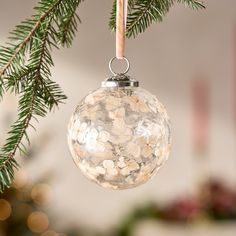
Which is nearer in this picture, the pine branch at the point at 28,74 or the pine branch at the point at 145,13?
the pine branch at the point at 28,74

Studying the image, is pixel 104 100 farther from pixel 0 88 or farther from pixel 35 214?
pixel 35 214

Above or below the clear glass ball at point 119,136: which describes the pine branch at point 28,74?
above

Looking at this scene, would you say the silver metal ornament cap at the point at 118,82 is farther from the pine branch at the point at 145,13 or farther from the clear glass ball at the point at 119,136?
the pine branch at the point at 145,13

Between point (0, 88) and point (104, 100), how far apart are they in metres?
0.10

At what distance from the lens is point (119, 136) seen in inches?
22.1

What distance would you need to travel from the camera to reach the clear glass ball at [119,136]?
0.56 m

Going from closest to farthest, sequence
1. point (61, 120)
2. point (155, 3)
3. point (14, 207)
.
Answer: point (155, 3)
point (14, 207)
point (61, 120)

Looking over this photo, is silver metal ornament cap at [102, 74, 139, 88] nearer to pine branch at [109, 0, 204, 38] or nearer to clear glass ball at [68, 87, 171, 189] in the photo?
clear glass ball at [68, 87, 171, 189]

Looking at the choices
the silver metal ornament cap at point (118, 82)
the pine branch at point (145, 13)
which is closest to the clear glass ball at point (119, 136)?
the silver metal ornament cap at point (118, 82)

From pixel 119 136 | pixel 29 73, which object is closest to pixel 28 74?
pixel 29 73

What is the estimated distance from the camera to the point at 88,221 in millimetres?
2279

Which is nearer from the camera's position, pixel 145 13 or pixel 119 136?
pixel 119 136

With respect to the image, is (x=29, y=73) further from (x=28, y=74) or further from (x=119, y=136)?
(x=119, y=136)

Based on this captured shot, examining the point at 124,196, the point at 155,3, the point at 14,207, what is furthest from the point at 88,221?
the point at 155,3
